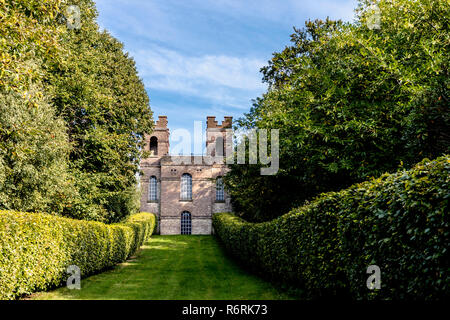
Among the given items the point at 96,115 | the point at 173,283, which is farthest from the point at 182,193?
the point at 173,283

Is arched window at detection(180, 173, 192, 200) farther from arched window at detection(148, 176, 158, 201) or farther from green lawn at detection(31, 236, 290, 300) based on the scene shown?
green lawn at detection(31, 236, 290, 300)

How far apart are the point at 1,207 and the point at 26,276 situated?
6.59m

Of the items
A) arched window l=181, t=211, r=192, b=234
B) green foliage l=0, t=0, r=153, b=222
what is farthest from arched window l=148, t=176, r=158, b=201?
green foliage l=0, t=0, r=153, b=222

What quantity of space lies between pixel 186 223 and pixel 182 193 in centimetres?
360

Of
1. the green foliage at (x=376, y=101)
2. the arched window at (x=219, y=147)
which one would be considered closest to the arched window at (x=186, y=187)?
the arched window at (x=219, y=147)

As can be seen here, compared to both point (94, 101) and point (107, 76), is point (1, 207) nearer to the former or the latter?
point (94, 101)

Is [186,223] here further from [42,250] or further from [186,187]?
[42,250]

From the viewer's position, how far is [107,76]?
72.7ft

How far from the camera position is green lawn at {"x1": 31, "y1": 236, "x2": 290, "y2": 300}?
974 cm

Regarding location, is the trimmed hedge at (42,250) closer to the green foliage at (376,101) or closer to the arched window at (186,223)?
the green foliage at (376,101)

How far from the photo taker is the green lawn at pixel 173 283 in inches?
384

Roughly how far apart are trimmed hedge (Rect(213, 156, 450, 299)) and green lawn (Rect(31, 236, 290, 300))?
242 cm

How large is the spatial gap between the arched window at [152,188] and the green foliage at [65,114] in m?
11.6
